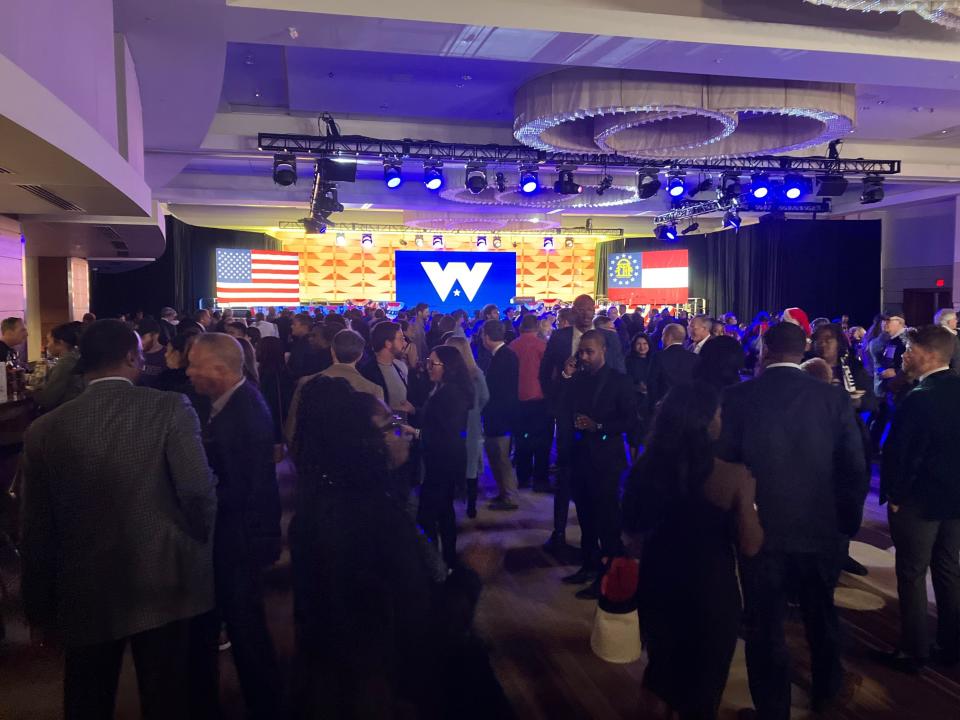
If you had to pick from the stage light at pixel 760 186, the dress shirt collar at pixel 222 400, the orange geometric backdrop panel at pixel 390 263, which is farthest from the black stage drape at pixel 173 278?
the dress shirt collar at pixel 222 400

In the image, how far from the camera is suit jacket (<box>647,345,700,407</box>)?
20.6 feet

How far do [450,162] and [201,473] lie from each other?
911cm

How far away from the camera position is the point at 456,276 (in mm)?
22984

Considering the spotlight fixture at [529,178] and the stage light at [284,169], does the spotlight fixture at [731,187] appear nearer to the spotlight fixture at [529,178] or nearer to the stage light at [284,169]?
the spotlight fixture at [529,178]

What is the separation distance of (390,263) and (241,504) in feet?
67.0

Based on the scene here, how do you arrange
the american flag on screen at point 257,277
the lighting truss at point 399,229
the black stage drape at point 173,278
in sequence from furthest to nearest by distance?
1. the lighting truss at point 399,229
2. the american flag on screen at point 257,277
3. the black stage drape at point 173,278

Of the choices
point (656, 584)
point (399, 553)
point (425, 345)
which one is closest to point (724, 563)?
point (656, 584)

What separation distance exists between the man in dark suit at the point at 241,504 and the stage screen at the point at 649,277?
2025 centimetres

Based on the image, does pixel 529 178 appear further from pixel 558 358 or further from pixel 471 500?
pixel 471 500

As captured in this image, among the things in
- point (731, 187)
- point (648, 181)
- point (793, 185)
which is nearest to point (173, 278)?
point (648, 181)

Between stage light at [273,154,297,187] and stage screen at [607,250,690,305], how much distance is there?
49.4 ft

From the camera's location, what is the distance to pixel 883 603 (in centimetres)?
445

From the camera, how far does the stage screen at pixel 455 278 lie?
2261 cm

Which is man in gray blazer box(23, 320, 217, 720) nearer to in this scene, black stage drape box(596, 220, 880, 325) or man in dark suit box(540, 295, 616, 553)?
man in dark suit box(540, 295, 616, 553)
